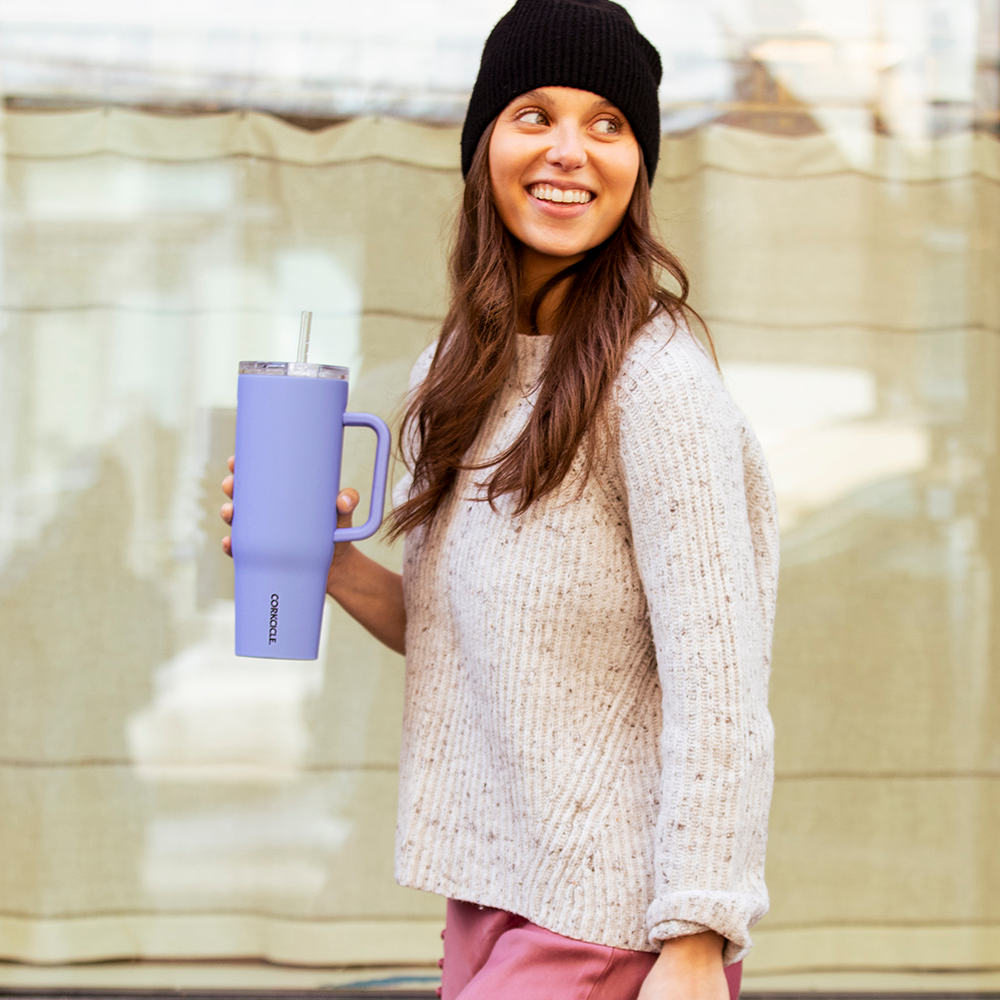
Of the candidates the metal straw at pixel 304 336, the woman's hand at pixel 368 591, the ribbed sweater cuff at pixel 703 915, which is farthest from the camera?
the woman's hand at pixel 368 591

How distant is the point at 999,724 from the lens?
2.74 m

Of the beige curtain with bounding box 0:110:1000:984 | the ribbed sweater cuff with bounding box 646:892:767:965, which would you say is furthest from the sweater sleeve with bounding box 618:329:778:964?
the beige curtain with bounding box 0:110:1000:984

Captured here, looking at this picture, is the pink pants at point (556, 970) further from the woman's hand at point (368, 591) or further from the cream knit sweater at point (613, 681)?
the woman's hand at point (368, 591)

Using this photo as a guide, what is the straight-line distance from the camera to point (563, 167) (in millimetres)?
1197

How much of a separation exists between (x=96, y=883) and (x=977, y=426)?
7.51ft

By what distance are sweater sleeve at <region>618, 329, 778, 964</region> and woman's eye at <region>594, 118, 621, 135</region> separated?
0.32m

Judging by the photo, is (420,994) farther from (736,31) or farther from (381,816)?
(736,31)

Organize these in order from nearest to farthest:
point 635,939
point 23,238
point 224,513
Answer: point 635,939 < point 224,513 < point 23,238

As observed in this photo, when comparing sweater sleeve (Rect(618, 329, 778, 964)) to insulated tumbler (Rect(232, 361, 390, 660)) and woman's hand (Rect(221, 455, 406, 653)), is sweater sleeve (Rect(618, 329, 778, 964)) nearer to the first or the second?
insulated tumbler (Rect(232, 361, 390, 660))

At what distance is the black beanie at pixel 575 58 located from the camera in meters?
1.21

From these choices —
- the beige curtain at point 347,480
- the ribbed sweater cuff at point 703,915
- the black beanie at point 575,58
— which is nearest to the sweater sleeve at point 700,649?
the ribbed sweater cuff at point 703,915

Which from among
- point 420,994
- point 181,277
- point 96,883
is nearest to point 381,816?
point 420,994

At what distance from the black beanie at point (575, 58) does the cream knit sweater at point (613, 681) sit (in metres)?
0.26

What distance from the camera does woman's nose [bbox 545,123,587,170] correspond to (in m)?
1.19
